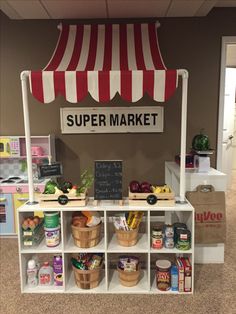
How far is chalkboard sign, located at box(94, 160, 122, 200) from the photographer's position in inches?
93.9

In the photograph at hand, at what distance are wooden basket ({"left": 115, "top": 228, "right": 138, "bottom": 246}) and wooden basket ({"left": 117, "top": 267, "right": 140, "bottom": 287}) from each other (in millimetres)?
225

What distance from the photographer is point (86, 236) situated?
7.79 ft

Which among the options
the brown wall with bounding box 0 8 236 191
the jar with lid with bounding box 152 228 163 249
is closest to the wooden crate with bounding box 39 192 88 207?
the jar with lid with bounding box 152 228 163 249

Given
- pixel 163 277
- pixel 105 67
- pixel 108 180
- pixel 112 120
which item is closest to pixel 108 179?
pixel 108 180

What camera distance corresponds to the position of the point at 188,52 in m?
3.65

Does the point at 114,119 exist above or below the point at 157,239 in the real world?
above

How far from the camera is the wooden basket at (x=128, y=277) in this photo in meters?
2.41

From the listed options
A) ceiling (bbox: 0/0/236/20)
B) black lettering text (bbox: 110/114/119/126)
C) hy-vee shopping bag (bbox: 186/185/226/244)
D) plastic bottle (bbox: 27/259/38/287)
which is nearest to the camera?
plastic bottle (bbox: 27/259/38/287)

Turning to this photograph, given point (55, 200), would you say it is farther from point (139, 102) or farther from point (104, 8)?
point (104, 8)

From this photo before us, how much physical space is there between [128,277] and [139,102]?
6.99ft

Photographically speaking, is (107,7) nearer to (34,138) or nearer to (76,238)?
(34,138)

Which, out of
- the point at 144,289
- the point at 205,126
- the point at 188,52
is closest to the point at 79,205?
the point at 144,289

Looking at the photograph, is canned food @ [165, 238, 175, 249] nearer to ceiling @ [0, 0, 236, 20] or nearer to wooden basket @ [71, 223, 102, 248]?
wooden basket @ [71, 223, 102, 248]

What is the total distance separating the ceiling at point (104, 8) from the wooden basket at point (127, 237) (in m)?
2.34
